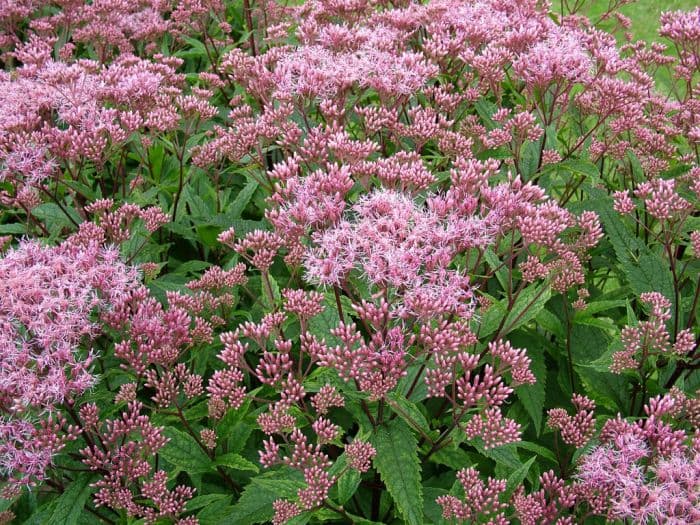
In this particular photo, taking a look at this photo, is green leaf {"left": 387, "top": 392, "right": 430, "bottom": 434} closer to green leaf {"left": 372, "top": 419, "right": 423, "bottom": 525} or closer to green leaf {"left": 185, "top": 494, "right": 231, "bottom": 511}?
green leaf {"left": 372, "top": 419, "right": 423, "bottom": 525}

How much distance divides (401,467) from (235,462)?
28.8 inches

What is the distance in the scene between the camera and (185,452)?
104 inches

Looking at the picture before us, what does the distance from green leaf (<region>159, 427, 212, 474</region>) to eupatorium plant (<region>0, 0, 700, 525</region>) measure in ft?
0.04

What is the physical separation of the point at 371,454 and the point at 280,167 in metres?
1.44

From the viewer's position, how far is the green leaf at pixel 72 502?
243 cm

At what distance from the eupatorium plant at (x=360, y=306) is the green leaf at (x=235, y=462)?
1 centimetres

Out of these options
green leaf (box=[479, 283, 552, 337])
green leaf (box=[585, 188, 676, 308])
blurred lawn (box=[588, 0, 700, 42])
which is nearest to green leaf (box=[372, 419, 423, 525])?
green leaf (box=[479, 283, 552, 337])

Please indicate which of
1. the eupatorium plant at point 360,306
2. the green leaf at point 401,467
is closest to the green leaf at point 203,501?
the eupatorium plant at point 360,306

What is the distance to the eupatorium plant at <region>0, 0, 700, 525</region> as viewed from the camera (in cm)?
233

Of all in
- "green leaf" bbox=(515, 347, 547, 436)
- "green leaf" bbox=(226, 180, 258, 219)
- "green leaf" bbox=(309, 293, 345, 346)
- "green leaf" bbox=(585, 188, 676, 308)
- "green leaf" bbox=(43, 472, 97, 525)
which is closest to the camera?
"green leaf" bbox=(43, 472, 97, 525)

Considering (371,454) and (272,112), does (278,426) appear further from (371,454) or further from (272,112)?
(272,112)

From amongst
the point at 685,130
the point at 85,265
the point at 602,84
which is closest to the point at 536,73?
the point at 602,84

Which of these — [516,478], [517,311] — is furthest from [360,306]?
[516,478]

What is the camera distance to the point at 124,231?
10.6ft
